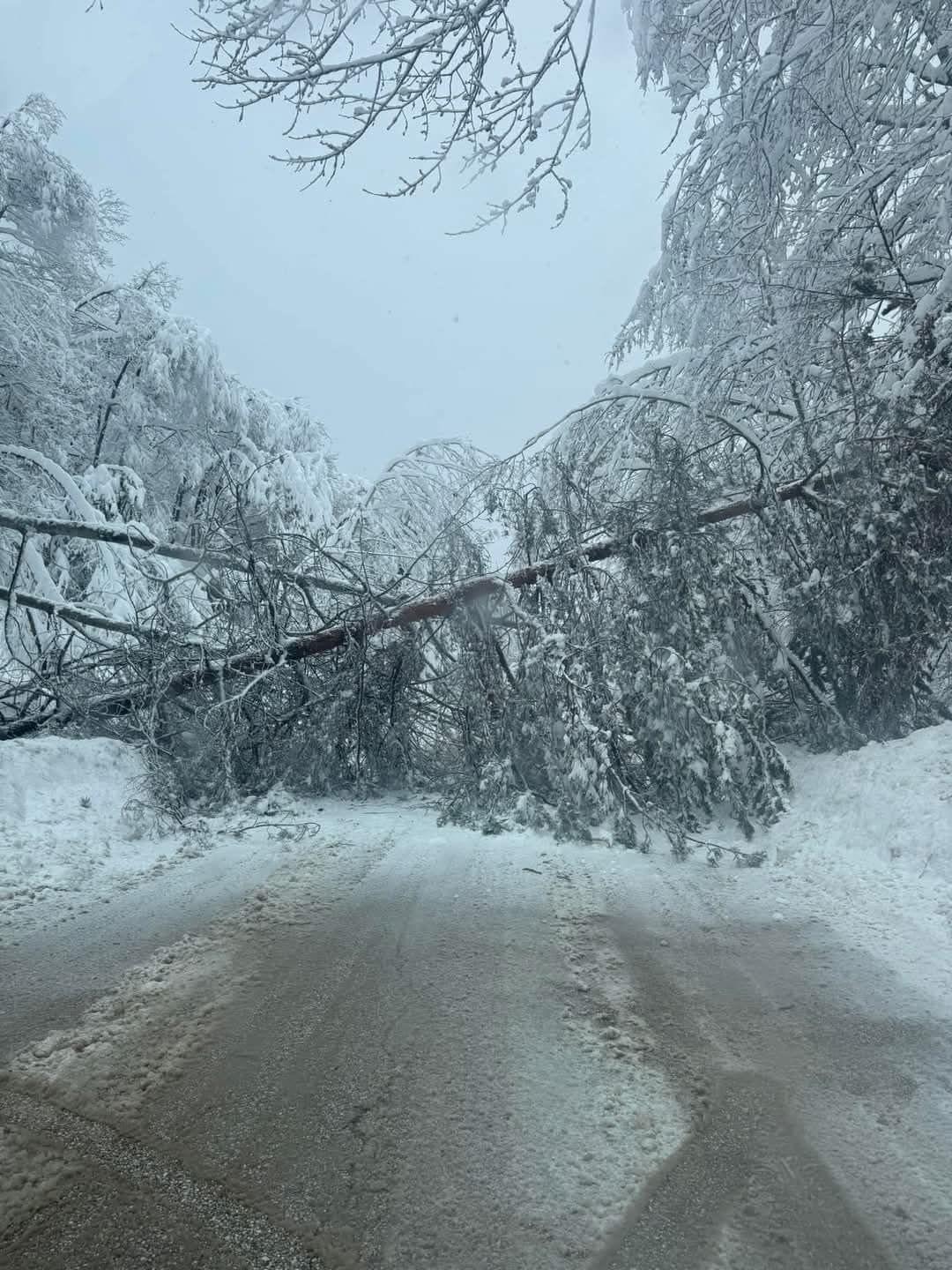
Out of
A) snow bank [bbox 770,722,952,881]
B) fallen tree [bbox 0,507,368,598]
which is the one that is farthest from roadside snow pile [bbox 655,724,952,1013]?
fallen tree [bbox 0,507,368,598]

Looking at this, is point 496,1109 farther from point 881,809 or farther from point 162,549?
point 162,549

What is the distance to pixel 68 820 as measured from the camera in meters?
4.79

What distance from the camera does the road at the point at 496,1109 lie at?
1697 mm

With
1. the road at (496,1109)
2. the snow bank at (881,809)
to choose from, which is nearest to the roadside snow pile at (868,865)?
the snow bank at (881,809)

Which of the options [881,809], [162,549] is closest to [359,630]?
[162,549]

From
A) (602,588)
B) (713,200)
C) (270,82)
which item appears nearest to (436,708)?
(602,588)

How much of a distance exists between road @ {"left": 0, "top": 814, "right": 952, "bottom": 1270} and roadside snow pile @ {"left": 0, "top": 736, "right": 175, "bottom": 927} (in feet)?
4.05

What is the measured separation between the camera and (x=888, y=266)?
6.02 m

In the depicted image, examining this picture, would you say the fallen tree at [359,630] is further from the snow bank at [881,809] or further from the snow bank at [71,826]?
the snow bank at [881,809]

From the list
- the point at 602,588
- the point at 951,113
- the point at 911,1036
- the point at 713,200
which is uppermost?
the point at 713,200

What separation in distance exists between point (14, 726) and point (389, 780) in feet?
10.2

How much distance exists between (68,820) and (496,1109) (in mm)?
3724

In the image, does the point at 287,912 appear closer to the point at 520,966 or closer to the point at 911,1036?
the point at 520,966

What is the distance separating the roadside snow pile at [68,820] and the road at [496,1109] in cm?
124
